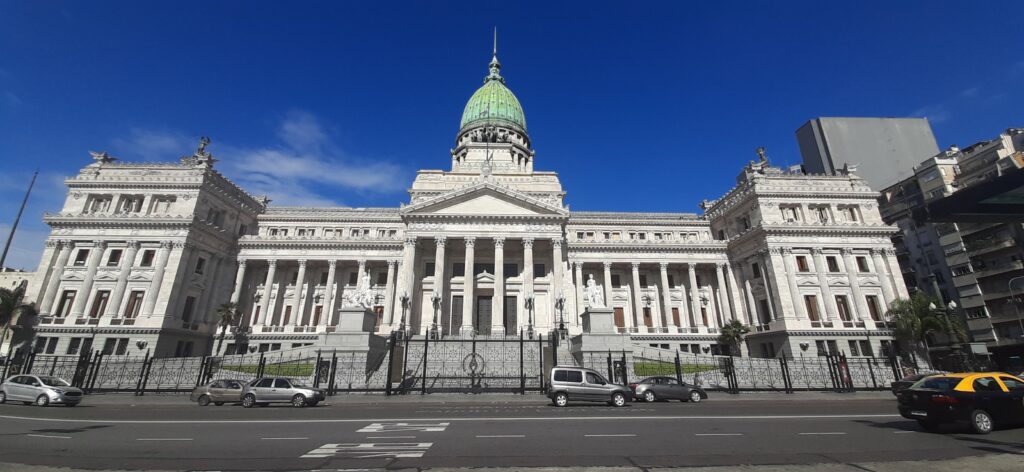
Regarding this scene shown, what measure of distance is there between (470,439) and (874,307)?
4315 centimetres

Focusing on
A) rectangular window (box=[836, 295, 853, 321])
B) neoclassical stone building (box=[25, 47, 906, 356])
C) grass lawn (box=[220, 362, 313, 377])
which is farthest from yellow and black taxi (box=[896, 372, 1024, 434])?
rectangular window (box=[836, 295, 853, 321])

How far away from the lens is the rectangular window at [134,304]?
35.0 metres

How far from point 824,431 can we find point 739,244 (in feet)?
117

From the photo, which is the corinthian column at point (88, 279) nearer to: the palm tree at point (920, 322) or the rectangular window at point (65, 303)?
the rectangular window at point (65, 303)

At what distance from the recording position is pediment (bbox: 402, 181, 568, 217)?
123 feet

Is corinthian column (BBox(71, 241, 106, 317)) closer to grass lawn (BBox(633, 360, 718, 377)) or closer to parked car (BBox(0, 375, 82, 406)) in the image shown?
parked car (BBox(0, 375, 82, 406))

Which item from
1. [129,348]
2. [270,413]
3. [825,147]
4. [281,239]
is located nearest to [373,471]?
[270,413]

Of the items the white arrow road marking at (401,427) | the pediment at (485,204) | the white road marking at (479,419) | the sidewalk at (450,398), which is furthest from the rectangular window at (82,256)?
the white arrow road marking at (401,427)

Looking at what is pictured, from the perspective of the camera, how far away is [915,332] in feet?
107

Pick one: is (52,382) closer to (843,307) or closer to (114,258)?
(114,258)

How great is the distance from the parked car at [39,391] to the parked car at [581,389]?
741 inches

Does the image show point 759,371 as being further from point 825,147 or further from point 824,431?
point 825,147

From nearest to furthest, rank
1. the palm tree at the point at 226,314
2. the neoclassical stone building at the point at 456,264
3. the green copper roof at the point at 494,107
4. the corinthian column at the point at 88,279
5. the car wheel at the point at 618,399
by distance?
1. the car wheel at the point at 618,399
2. the corinthian column at the point at 88,279
3. the neoclassical stone building at the point at 456,264
4. the palm tree at the point at 226,314
5. the green copper roof at the point at 494,107

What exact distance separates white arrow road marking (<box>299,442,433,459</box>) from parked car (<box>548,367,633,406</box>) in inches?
315
